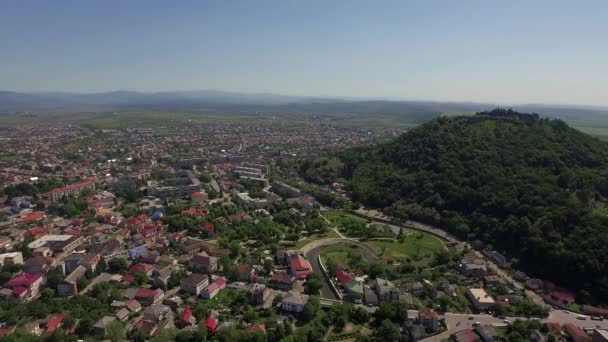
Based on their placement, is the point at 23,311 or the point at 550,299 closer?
the point at 23,311

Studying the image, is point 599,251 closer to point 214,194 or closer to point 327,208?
point 327,208

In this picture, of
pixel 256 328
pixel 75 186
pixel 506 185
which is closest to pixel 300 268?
pixel 256 328

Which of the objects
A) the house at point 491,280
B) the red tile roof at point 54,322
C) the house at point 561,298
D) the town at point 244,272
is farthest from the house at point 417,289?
the red tile roof at point 54,322

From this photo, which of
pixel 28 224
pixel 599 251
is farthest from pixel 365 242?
pixel 28 224

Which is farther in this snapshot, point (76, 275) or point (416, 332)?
point (76, 275)

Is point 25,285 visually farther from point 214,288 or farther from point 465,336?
point 465,336

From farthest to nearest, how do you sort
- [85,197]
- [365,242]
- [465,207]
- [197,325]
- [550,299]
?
[85,197], [465,207], [365,242], [550,299], [197,325]

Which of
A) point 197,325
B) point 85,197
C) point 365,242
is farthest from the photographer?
point 85,197
